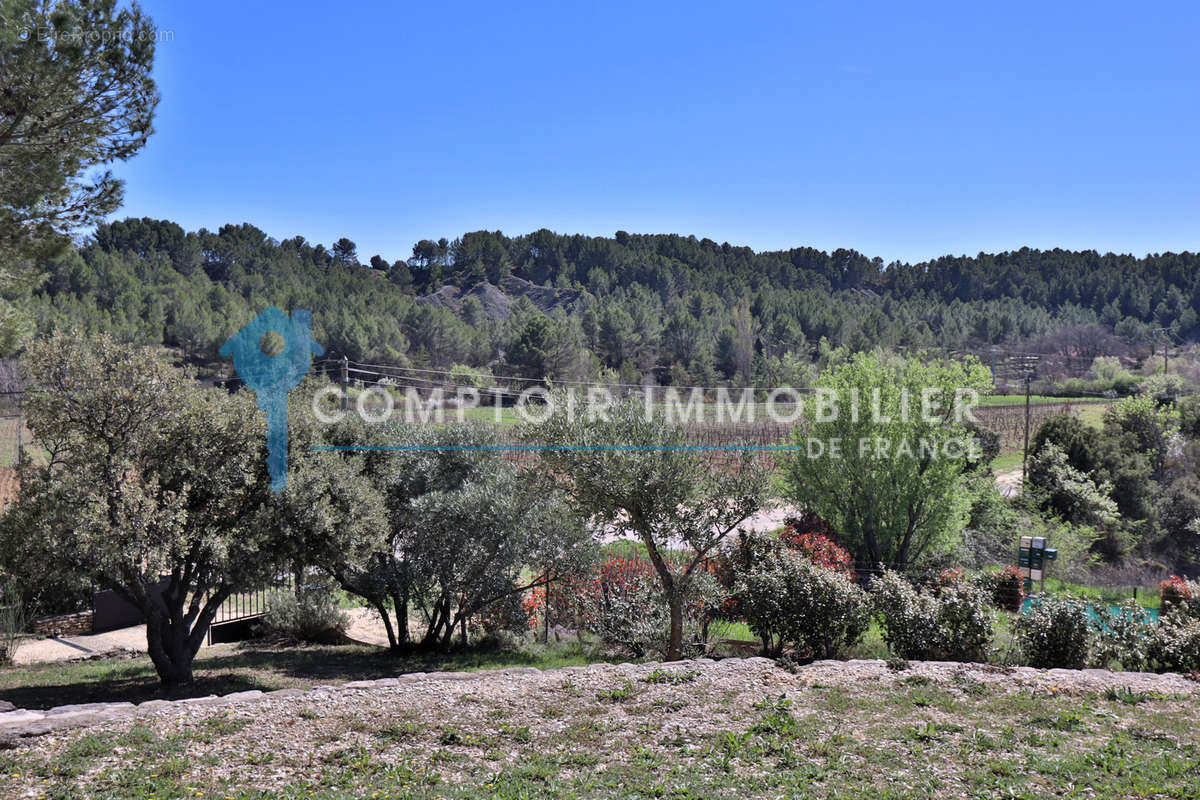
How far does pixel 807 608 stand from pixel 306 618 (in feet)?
29.1

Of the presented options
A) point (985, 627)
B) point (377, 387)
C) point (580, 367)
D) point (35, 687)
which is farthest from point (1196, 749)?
point (580, 367)

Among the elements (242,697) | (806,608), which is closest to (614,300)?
(806,608)

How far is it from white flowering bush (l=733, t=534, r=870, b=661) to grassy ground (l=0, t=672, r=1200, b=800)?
2.47 metres

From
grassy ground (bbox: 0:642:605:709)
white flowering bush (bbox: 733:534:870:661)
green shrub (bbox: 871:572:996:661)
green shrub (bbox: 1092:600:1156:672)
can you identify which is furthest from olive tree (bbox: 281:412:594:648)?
green shrub (bbox: 1092:600:1156:672)

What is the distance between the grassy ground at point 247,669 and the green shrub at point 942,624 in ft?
13.5

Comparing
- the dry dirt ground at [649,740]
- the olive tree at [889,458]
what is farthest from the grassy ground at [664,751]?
the olive tree at [889,458]

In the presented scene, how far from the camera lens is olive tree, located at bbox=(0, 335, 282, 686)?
8039 millimetres

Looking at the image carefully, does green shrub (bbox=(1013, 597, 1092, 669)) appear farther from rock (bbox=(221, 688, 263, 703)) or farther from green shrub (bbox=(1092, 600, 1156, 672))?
rock (bbox=(221, 688, 263, 703))

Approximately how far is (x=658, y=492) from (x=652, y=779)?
16.7ft

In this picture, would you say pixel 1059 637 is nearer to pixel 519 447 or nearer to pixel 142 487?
pixel 519 447

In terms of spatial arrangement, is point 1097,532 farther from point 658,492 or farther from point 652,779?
point 652,779

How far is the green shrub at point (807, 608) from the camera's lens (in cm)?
1003

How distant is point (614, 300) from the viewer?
262 feet

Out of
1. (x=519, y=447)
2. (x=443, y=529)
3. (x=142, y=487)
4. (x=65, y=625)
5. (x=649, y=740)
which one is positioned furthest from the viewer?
(x=65, y=625)
